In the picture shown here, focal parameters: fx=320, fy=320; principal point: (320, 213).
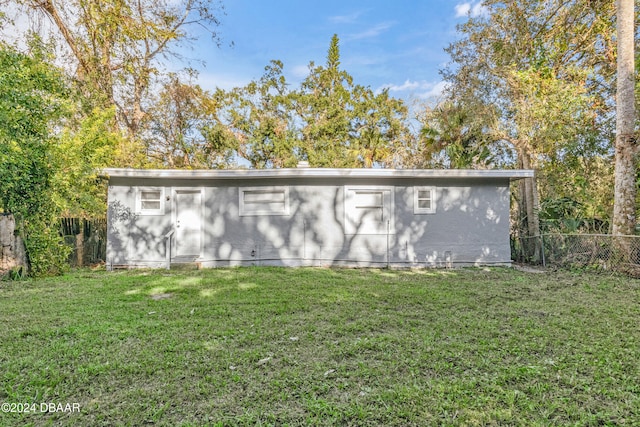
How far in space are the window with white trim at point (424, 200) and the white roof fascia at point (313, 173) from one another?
41 cm

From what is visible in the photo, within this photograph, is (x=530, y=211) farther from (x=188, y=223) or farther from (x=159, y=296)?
(x=159, y=296)

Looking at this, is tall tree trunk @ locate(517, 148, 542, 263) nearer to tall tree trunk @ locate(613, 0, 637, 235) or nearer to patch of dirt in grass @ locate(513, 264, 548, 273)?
patch of dirt in grass @ locate(513, 264, 548, 273)

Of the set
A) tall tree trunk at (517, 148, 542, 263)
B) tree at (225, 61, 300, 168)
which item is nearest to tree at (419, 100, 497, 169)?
tall tree trunk at (517, 148, 542, 263)

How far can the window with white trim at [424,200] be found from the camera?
832 centimetres

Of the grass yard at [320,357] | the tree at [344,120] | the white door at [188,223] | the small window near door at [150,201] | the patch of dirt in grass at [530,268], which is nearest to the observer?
the grass yard at [320,357]

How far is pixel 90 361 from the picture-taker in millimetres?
2805

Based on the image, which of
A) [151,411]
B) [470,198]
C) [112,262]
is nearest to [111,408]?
[151,411]

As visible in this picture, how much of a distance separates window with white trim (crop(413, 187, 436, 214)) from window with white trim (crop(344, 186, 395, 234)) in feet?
2.14

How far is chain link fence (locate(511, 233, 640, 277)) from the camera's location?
261 inches

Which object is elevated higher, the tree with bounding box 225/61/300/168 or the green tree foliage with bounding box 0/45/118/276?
the tree with bounding box 225/61/300/168

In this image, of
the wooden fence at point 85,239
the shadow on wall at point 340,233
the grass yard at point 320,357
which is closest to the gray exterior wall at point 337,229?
the shadow on wall at point 340,233

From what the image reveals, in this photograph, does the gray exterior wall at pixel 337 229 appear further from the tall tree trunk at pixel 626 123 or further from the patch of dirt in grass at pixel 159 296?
the patch of dirt in grass at pixel 159 296

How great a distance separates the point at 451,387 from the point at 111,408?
7.78 feet

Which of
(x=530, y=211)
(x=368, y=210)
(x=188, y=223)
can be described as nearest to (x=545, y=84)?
(x=530, y=211)
